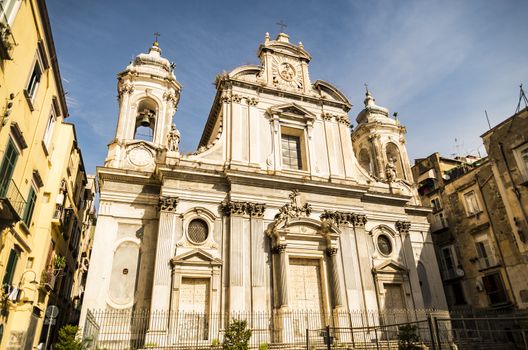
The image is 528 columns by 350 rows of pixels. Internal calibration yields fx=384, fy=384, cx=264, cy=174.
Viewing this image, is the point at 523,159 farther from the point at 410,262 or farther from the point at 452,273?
the point at 452,273

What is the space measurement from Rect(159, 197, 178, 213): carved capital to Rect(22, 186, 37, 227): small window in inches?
176

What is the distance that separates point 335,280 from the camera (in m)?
16.3

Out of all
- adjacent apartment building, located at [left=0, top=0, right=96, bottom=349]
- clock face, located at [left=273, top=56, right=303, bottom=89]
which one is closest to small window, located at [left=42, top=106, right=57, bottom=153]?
adjacent apartment building, located at [left=0, top=0, right=96, bottom=349]

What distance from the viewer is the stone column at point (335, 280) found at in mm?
15953

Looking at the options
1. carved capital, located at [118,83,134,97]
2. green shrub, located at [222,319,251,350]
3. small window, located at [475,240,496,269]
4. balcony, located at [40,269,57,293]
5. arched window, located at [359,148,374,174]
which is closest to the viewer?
green shrub, located at [222,319,251,350]

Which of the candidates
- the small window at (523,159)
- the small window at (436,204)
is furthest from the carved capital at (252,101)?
the small window at (436,204)

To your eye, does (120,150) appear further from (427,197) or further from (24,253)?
(427,197)

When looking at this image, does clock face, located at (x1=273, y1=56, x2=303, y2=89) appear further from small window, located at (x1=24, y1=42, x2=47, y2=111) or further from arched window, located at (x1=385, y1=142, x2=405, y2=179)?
small window, located at (x1=24, y1=42, x2=47, y2=111)

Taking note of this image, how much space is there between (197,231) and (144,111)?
7.78 m

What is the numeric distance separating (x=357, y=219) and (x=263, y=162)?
17.2 feet

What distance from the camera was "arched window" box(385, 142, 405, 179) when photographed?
24330mm

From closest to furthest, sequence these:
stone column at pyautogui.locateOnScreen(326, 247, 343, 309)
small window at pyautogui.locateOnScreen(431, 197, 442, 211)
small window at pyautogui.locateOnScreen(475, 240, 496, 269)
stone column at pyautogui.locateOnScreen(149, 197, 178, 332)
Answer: stone column at pyautogui.locateOnScreen(149, 197, 178, 332) → stone column at pyautogui.locateOnScreen(326, 247, 343, 309) → small window at pyautogui.locateOnScreen(475, 240, 496, 269) → small window at pyautogui.locateOnScreen(431, 197, 442, 211)

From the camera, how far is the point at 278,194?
57.2ft

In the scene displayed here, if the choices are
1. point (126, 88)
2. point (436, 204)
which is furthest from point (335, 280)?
point (126, 88)
